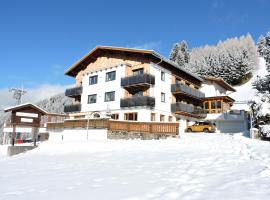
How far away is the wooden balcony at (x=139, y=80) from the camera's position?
107 feet

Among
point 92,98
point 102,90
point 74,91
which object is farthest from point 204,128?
point 74,91

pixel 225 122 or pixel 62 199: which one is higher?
pixel 225 122

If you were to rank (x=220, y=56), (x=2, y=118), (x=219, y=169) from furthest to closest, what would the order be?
(x=2, y=118) → (x=220, y=56) → (x=219, y=169)

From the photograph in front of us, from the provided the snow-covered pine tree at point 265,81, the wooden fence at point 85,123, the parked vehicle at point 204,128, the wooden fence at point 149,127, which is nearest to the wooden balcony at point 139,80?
the wooden fence at point 149,127

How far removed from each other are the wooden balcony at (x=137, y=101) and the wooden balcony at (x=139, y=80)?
1715mm

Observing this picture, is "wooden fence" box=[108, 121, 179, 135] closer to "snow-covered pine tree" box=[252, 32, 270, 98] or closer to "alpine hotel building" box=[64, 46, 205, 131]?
"alpine hotel building" box=[64, 46, 205, 131]

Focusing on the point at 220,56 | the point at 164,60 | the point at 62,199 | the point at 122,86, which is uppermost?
the point at 220,56

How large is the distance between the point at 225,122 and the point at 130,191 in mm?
38045

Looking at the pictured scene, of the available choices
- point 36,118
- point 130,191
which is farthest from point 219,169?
point 36,118

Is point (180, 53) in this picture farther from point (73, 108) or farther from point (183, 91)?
point (73, 108)

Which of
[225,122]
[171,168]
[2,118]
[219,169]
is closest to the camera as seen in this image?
[219,169]

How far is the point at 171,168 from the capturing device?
9633 millimetres

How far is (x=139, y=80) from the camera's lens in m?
33.0

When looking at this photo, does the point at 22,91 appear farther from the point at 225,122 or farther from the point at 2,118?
the point at 2,118
